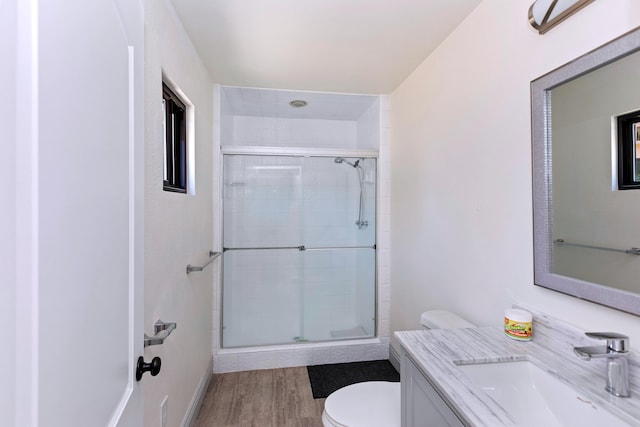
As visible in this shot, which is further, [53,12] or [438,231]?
[438,231]

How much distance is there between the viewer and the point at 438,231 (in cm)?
188

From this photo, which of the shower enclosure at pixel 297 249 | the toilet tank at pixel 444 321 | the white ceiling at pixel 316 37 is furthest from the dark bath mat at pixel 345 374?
the white ceiling at pixel 316 37

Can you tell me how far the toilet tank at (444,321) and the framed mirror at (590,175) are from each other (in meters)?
0.46

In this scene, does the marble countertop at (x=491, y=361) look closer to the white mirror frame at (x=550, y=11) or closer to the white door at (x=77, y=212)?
the white door at (x=77, y=212)

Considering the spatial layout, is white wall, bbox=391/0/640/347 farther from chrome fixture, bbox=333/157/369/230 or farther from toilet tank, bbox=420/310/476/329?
chrome fixture, bbox=333/157/369/230

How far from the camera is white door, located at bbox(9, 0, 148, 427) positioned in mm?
417

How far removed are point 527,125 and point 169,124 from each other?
1.75m

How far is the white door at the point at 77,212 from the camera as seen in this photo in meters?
0.42

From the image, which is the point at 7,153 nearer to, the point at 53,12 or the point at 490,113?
the point at 53,12

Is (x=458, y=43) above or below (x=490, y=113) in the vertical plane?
above

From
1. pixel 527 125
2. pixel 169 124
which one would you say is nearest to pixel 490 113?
pixel 527 125

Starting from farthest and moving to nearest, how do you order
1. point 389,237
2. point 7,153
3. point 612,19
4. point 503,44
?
1. point 389,237
2. point 503,44
3. point 612,19
4. point 7,153

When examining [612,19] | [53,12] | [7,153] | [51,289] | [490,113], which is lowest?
[51,289]

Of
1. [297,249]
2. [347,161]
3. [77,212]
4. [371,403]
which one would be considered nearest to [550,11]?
[77,212]
